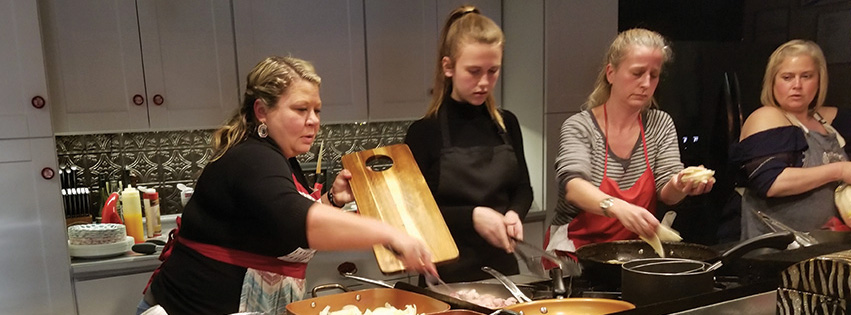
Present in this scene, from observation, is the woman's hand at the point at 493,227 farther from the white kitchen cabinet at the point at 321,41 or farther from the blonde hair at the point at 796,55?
the white kitchen cabinet at the point at 321,41

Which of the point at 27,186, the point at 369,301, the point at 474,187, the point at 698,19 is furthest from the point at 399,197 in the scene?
the point at 698,19

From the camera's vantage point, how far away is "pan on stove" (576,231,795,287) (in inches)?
40.4

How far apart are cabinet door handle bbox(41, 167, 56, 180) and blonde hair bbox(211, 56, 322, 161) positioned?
3.09 feet

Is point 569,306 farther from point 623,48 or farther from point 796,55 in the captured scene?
point 796,55

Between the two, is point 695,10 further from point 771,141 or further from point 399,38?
point 399,38

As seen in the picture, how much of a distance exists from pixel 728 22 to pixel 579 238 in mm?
1103

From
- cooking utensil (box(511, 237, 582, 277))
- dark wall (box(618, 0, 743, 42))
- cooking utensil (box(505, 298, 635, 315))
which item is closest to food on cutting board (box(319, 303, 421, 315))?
cooking utensil (box(505, 298, 635, 315))

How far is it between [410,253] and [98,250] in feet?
4.70

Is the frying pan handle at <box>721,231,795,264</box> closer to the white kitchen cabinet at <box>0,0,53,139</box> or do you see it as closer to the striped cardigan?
the striped cardigan

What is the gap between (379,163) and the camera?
131cm

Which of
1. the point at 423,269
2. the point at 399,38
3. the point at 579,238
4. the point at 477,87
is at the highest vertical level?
the point at 399,38

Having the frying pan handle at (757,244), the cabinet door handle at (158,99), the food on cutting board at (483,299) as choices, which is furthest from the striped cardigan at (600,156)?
the cabinet door handle at (158,99)

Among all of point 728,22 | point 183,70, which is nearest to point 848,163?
point 728,22

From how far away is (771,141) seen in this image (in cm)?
165
